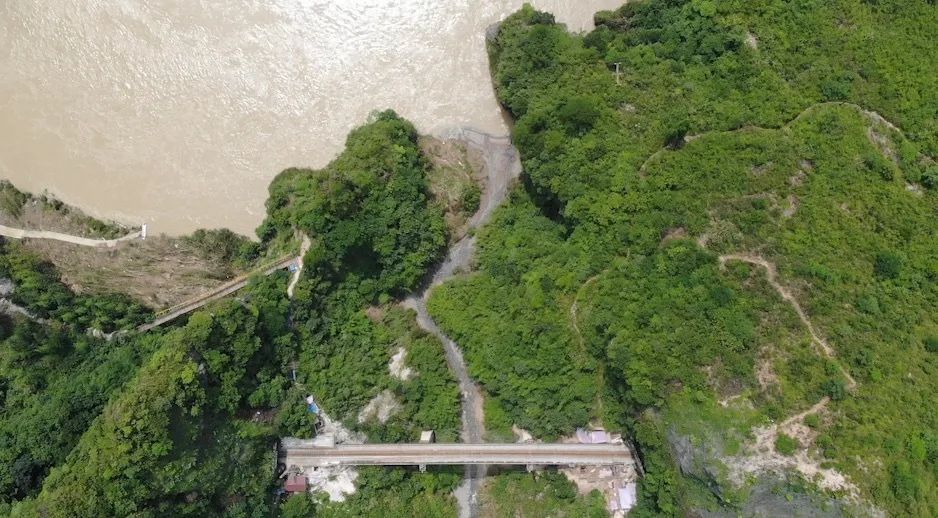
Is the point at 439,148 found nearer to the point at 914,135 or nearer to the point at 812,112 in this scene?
the point at 812,112

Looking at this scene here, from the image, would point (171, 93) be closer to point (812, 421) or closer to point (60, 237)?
point (60, 237)

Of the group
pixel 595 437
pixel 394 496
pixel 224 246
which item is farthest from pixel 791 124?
pixel 224 246

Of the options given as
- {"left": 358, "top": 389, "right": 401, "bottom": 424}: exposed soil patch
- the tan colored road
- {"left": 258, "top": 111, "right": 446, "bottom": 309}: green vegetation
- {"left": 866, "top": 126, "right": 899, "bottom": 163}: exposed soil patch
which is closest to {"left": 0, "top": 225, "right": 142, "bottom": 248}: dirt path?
the tan colored road

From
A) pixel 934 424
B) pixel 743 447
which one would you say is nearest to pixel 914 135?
pixel 934 424

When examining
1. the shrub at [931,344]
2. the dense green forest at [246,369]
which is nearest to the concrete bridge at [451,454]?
the dense green forest at [246,369]

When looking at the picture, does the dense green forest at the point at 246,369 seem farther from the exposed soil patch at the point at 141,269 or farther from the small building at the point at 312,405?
the exposed soil patch at the point at 141,269

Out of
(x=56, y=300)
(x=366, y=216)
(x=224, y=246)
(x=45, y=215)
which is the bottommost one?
(x=366, y=216)
